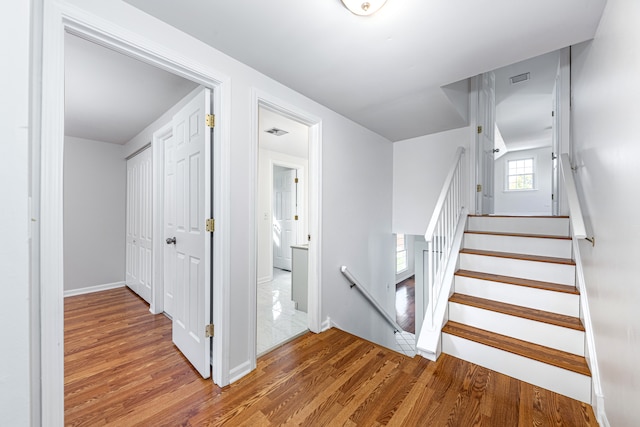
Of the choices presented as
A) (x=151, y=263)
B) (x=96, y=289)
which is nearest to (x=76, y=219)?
(x=96, y=289)

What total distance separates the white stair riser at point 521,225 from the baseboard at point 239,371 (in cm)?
267

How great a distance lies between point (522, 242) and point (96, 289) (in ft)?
18.4

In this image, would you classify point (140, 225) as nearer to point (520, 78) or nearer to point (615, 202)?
point (615, 202)

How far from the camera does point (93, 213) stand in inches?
156

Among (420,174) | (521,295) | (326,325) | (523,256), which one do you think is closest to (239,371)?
(326,325)

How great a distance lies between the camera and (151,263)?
10.8 ft

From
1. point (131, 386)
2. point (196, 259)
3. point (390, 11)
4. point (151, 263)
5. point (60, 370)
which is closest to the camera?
point (60, 370)

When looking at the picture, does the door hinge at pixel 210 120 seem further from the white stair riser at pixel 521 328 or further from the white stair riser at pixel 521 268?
the white stair riser at pixel 521 268

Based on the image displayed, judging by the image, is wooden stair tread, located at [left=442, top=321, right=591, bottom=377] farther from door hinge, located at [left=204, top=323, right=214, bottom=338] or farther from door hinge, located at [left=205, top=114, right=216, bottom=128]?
door hinge, located at [left=205, top=114, right=216, bottom=128]

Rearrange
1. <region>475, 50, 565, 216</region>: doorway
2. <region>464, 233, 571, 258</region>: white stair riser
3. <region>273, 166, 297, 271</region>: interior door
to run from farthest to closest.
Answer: <region>273, 166, 297, 271</region>: interior door < <region>475, 50, 565, 216</region>: doorway < <region>464, 233, 571, 258</region>: white stair riser

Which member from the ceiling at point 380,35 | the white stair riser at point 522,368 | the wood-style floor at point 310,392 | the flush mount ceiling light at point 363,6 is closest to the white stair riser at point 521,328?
the white stair riser at point 522,368

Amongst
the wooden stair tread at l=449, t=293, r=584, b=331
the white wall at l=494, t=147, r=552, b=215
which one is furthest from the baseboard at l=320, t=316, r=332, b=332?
the white wall at l=494, t=147, r=552, b=215

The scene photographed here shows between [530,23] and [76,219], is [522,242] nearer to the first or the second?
[530,23]

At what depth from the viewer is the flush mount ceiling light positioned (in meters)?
1.28
